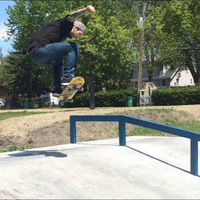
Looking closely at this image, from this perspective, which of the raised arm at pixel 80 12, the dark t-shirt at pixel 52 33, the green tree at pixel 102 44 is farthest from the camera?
the green tree at pixel 102 44

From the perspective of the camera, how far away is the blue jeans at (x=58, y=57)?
18.0 ft

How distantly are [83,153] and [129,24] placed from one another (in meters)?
35.4

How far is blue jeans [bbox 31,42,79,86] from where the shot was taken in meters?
5.48

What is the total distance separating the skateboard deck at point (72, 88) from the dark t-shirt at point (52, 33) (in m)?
0.72

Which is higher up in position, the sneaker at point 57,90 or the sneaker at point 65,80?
the sneaker at point 65,80

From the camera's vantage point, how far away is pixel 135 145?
7637 millimetres

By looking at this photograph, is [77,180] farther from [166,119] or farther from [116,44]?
[116,44]

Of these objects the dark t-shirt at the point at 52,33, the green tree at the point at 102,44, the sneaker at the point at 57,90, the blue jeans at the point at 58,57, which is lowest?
the sneaker at the point at 57,90

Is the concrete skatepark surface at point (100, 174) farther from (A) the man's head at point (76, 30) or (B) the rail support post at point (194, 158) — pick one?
(A) the man's head at point (76, 30)

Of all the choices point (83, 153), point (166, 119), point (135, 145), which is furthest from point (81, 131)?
point (83, 153)

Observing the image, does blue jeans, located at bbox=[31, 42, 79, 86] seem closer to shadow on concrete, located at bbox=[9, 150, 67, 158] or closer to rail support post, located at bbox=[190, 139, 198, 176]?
shadow on concrete, located at bbox=[9, 150, 67, 158]

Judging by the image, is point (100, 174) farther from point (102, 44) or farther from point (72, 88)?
point (102, 44)

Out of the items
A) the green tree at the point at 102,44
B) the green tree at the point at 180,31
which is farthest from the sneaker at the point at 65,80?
the green tree at the point at 180,31

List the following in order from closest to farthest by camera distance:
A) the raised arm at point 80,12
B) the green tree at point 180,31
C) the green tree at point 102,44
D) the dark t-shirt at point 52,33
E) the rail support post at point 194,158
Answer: the raised arm at point 80,12
the dark t-shirt at point 52,33
the rail support post at point 194,158
the green tree at point 102,44
the green tree at point 180,31
